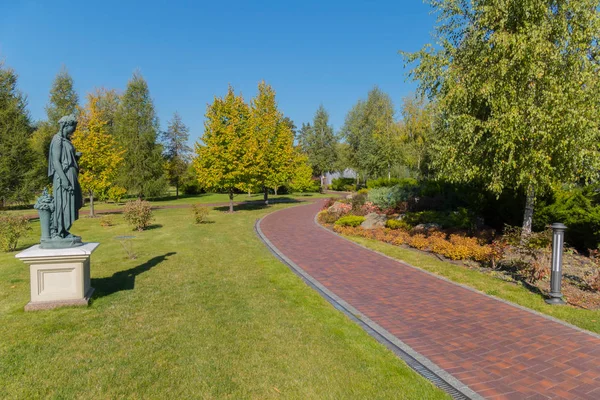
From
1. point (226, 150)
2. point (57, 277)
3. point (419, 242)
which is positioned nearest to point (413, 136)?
point (226, 150)

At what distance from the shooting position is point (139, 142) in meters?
35.4

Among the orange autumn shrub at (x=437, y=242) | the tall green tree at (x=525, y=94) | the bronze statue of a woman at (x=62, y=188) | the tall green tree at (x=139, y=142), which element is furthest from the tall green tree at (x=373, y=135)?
the bronze statue of a woman at (x=62, y=188)

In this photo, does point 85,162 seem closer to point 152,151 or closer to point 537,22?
point 152,151

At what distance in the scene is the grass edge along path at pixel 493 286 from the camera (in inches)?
238

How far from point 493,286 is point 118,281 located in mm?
8288

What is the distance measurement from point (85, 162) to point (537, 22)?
24.2 m

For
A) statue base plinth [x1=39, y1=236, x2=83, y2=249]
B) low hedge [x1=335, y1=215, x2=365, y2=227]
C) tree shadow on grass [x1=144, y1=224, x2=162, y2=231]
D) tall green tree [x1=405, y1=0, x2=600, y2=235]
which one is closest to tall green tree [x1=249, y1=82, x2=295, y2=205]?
tree shadow on grass [x1=144, y1=224, x2=162, y2=231]

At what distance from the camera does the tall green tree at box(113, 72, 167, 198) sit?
115 ft

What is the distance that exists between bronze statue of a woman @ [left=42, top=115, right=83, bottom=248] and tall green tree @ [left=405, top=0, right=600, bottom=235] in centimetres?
904

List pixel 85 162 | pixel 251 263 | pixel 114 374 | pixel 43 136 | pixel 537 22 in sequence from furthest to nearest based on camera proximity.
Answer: pixel 43 136, pixel 85 162, pixel 251 263, pixel 537 22, pixel 114 374

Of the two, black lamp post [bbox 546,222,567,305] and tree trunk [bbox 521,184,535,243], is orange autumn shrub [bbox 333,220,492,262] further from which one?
black lamp post [bbox 546,222,567,305]

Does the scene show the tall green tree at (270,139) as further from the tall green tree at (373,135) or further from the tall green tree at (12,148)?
the tall green tree at (12,148)

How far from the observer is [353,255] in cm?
1102

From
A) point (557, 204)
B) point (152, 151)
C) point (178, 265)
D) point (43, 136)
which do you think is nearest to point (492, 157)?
point (557, 204)
